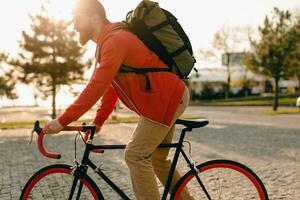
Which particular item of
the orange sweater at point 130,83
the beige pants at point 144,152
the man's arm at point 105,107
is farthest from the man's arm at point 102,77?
the man's arm at point 105,107

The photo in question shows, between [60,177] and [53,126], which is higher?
[53,126]

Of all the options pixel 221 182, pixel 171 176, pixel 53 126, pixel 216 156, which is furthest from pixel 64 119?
pixel 216 156

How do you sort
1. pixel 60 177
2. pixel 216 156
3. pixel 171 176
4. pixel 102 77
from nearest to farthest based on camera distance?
pixel 102 77 → pixel 171 176 → pixel 60 177 → pixel 216 156

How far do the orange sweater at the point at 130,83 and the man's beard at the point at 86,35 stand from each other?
0.29ft

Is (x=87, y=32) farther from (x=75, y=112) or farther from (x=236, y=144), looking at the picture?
(x=236, y=144)

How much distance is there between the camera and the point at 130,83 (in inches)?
127

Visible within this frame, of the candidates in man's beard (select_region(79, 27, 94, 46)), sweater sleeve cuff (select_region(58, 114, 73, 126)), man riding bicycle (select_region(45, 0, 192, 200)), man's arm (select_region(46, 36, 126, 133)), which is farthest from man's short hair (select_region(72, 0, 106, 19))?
sweater sleeve cuff (select_region(58, 114, 73, 126))

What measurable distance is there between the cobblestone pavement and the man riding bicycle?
8.06 feet

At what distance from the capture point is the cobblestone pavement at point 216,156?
6402 mm

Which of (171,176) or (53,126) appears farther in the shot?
(171,176)

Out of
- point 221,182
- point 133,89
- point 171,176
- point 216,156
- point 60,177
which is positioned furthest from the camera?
point 216,156

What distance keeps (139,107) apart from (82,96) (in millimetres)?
388

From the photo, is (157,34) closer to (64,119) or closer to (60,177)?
(64,119)

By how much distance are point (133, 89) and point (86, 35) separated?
51 centimetres
